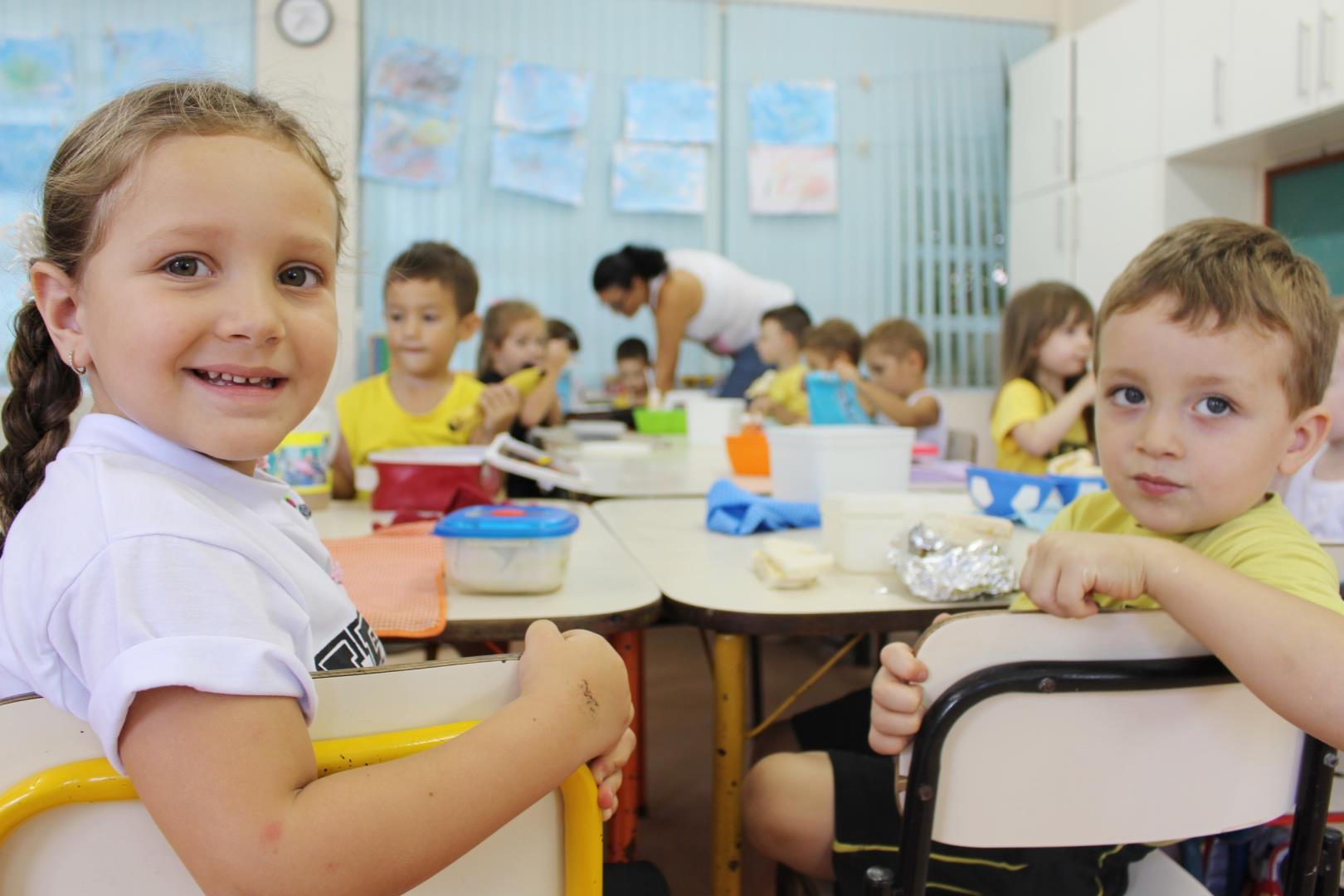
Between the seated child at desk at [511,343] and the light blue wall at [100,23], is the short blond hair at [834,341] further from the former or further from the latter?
the light blue wall at [100,23]

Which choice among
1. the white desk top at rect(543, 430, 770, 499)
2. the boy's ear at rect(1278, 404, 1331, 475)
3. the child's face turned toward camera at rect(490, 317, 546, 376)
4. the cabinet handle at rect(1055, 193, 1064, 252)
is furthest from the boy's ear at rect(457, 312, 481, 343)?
the cabinet handle at rect(1055, 193, 1064, 252)

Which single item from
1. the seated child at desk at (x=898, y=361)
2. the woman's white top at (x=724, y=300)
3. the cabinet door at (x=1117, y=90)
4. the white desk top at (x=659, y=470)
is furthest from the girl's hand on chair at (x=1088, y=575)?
the cabinet door at (x=1117, y=90)

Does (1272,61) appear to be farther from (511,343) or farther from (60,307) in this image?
(60,307)

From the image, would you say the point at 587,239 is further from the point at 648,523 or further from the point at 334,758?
the point at 334,758

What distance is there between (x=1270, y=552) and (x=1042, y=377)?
5.06 ft

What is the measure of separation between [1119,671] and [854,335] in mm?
2876

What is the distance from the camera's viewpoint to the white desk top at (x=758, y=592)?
2.91ft

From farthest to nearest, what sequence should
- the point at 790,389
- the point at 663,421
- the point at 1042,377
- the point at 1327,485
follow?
the point at 790,389 < the point at 663,421 < the point at 1042,377 < the point at 1327,485

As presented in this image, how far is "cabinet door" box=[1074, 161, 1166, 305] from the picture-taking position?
140 inches

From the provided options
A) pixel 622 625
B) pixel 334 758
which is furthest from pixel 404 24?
pixel 334 758

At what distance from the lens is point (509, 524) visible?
3.05ft

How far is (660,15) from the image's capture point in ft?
14.1

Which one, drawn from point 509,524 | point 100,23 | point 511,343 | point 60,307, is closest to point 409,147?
point 100,23

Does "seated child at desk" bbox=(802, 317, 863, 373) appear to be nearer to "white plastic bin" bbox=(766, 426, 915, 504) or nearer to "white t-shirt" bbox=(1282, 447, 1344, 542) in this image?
"white plastic bin" bbox=(766, 426, 915, 504)
